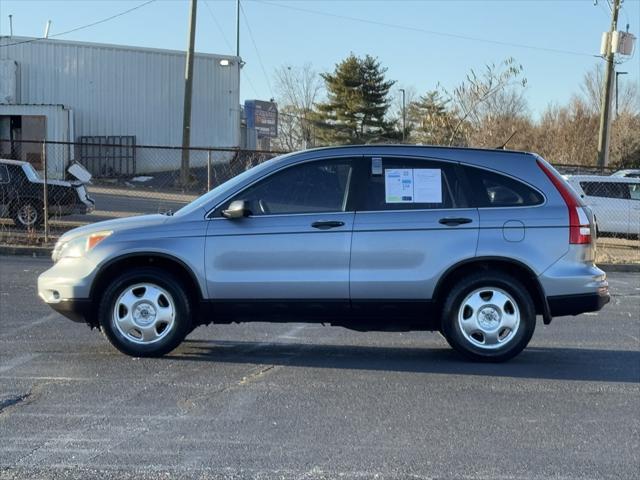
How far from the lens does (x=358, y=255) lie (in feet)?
21.0

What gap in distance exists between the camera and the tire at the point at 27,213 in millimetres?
16531

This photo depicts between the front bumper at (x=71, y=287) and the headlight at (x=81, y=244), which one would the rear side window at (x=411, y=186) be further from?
the front bumper at (x=71, y=287)

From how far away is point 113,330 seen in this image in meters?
6.57

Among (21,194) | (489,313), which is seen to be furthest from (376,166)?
(21,194)

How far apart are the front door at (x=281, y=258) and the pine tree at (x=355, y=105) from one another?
1860 inches

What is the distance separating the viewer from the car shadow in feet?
21.2

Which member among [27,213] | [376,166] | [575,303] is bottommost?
[575,303]

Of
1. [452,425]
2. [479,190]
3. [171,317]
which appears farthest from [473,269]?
[171,317]

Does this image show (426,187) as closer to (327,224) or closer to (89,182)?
(327,224)

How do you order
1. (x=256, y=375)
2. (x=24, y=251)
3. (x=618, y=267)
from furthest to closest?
(x=618, y=267) → (x=24, y=251) → (x=256, y=375)

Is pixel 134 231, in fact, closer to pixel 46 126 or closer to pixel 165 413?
pixel 165 413

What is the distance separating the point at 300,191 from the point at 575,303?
8.12 ft

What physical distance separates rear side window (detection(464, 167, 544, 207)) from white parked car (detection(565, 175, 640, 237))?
12.9 metres

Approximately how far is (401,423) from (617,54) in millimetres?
23309
